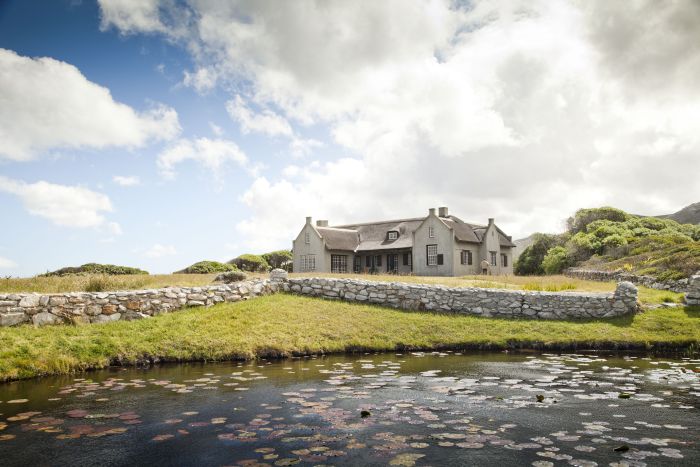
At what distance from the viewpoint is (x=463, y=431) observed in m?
6.54

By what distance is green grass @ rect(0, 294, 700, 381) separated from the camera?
12468mm

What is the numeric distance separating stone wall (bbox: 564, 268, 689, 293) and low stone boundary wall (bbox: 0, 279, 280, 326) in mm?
24092

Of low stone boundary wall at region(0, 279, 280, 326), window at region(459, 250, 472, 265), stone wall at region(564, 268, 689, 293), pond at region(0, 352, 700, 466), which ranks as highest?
window at region(459, 250, 472, 265)

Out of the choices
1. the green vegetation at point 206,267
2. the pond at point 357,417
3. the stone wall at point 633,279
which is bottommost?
the pond at point 357,417

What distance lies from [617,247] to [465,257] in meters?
16.0

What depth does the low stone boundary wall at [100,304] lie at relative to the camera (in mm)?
14000

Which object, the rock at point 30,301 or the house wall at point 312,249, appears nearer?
the rock at point 30,301

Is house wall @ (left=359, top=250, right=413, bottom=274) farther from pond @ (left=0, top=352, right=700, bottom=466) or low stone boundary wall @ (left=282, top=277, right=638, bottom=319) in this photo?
pond @ (left=0, top=352, right=700, bottom=466)

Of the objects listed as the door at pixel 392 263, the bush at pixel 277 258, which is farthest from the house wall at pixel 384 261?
the bush at pixel 277 258

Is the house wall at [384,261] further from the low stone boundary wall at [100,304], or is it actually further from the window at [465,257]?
the low stone boundary wall at [100,304]

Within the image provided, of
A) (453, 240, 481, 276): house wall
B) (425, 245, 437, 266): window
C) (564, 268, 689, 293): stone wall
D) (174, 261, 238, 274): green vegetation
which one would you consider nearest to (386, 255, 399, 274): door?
(425, 245, 437, 266): window

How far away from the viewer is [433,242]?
4266 centimetres

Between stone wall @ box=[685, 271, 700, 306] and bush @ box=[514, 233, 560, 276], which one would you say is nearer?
stone wall @ box=[685, 271, 700, 306]

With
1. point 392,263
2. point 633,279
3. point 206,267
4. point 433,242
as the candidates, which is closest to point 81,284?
point 206,267
